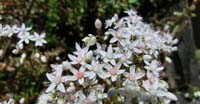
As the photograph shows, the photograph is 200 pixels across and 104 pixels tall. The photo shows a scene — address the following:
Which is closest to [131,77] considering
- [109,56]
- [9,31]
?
[109,56]

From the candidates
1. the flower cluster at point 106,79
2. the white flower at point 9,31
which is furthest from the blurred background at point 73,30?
the flower cluster at point 106,79

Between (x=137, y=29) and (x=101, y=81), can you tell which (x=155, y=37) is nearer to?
(x=137, y=29)

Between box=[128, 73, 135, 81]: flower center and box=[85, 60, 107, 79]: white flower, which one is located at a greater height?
box=[85, 60, 107, 79]: white flower

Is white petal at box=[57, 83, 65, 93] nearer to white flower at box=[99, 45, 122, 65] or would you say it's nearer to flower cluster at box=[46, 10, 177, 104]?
flower cluster at box=[46, 10, 177, 104]

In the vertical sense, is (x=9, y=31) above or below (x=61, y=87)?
above

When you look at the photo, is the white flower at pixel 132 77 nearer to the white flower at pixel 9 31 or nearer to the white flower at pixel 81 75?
the white flower at pixel 81 75

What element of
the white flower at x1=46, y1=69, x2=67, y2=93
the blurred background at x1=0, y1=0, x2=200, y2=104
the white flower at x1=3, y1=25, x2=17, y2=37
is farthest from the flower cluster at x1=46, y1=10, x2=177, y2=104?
the blurred background at x1=0, y1=0, x2=200, y2=104

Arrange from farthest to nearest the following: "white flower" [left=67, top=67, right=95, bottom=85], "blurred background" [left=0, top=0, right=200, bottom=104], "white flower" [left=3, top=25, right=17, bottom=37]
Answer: "blurred background" [left=0, top=0, right=200, bottom=104]
"white flower" [left=3, top=25, right=17, bottom=37]
"white flower" [left=67, top=67, right=95, bottom=85]

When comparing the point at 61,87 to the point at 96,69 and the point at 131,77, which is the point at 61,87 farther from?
the point at 131,77
